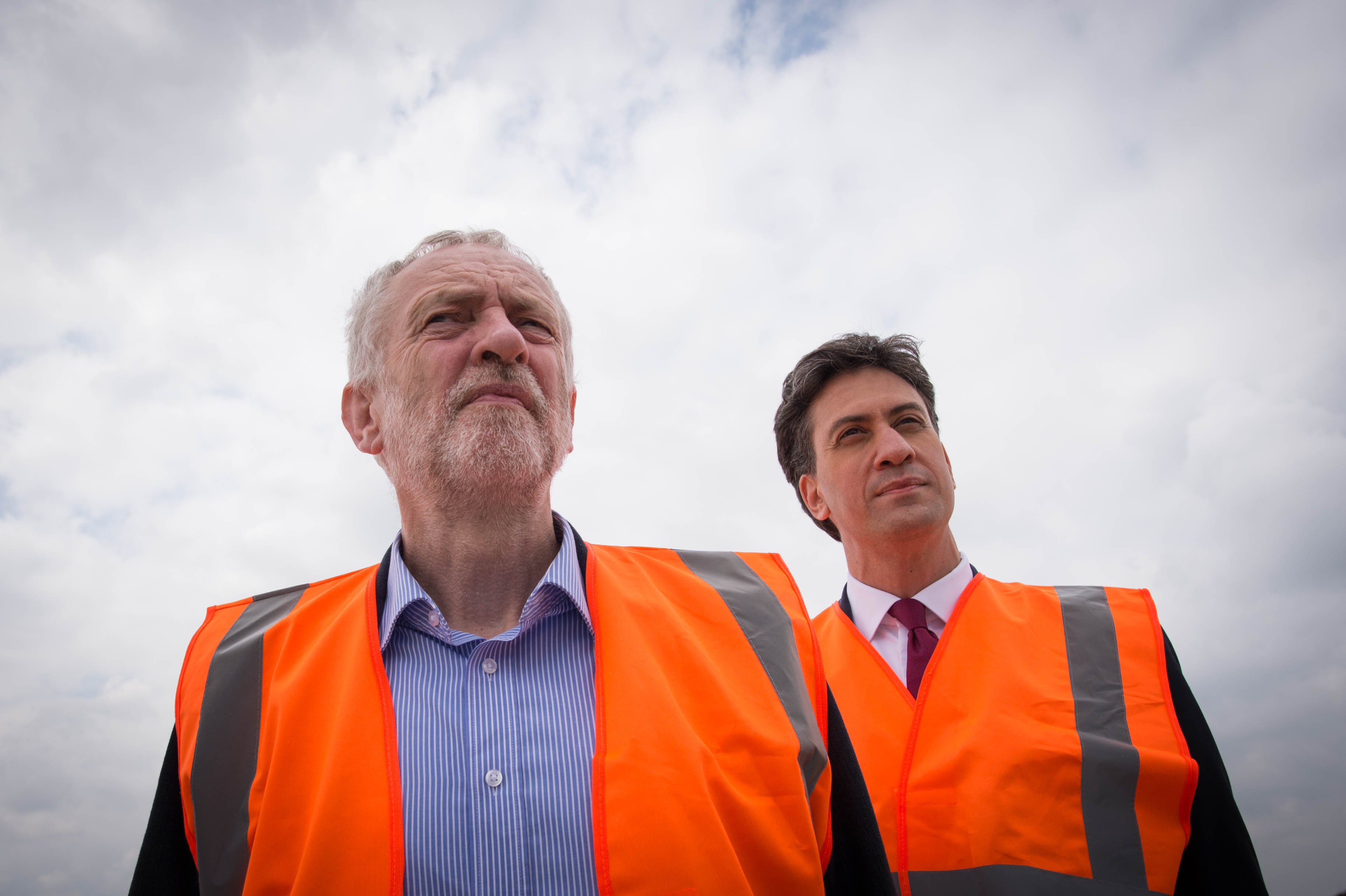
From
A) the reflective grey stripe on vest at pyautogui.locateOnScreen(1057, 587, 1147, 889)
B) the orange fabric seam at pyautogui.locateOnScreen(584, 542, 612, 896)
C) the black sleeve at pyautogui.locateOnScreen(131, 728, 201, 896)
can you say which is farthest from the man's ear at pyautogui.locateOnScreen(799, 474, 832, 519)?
the black sleeve at pyautogui.locateOnScreen(131, 728, 201, 896)

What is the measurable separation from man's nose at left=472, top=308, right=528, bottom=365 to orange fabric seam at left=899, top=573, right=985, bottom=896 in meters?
2.06

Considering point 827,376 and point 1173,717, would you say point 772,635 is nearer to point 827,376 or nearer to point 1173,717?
point 1173,717

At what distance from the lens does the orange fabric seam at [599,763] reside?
5.75 ft

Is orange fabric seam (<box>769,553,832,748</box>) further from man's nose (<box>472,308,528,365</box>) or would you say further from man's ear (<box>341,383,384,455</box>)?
man's ear (<box>341,383,384,455</box>)

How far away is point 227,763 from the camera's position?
6.61ft

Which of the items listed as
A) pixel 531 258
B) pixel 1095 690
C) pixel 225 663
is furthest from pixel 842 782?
pixel 531 258

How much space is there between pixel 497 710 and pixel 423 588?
731 mm

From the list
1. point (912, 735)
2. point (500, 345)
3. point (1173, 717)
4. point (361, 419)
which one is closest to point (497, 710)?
point (500, 345)

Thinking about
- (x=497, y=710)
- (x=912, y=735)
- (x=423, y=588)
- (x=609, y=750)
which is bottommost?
(x=912, y=735)

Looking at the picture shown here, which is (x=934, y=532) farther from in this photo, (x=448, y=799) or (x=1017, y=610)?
(x=448, y=799)

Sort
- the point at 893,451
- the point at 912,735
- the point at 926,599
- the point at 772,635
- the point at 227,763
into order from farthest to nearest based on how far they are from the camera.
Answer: the point at 893,451 < the point at 926,599 < the point at 912,735 < the point at 772,635 < the point at 227,763

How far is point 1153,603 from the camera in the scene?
126 inches

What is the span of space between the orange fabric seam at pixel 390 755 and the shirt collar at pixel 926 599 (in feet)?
7.70

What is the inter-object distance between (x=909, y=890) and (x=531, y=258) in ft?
10.6
